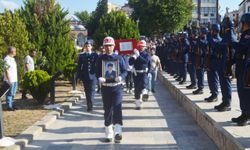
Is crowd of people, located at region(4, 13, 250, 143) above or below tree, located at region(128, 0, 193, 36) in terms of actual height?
below

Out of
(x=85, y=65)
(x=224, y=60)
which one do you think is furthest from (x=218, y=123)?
(x=85, y=65)

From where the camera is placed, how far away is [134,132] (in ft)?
32.3

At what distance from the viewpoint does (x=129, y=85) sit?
17859 millimetres

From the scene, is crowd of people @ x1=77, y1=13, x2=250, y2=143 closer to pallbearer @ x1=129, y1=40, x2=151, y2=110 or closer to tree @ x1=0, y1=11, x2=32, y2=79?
pallbearer @ x1=129, y1=40, x2=151, y2=110

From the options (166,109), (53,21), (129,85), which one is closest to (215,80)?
(166,109)

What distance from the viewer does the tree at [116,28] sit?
27438 millimetres

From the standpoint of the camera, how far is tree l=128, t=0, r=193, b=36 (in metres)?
43.8

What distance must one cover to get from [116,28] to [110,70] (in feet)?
62.4

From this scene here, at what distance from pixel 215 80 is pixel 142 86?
10.6 feet

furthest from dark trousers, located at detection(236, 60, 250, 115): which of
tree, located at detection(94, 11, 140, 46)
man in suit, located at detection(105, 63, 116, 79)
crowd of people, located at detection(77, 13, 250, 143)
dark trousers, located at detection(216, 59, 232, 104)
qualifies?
tree, located at detection(94, 11, 140, 46)

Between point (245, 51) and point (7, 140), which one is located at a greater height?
point (245, 51)

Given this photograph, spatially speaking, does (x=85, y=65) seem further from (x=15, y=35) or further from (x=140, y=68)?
(x=15, y=35)

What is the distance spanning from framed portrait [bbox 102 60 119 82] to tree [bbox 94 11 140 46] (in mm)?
18131

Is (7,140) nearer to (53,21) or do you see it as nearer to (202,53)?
(202,53)
